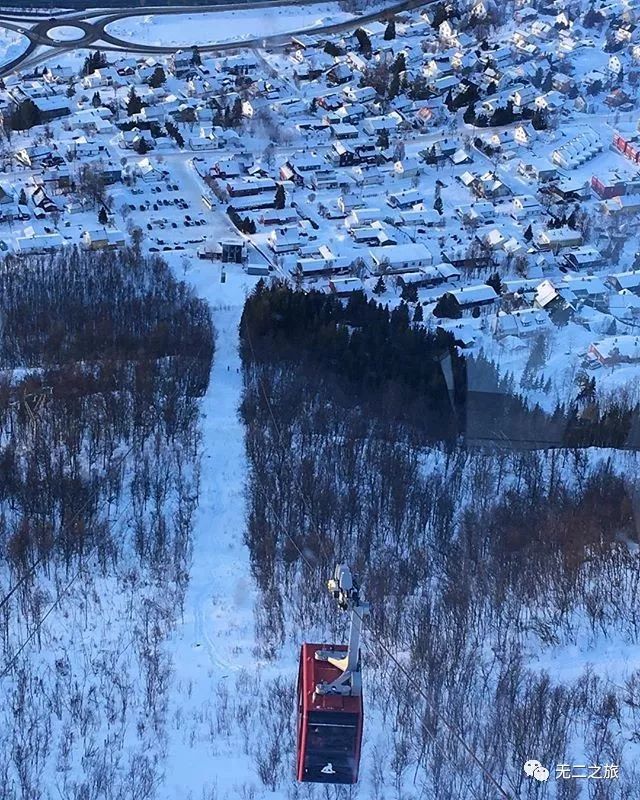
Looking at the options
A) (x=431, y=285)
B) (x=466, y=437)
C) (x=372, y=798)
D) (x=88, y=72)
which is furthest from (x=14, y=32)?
(x=372, y=798)

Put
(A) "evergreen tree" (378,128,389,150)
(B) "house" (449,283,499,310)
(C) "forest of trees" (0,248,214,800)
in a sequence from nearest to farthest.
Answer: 1. (C) "forest of trees" (0,248,214,800)
2. (B) "house" (449,283,499,310)
3. (A) "evergreen tree" (378,128,389,150)

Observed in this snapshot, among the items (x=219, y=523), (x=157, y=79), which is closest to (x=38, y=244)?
(x=157, y=79)

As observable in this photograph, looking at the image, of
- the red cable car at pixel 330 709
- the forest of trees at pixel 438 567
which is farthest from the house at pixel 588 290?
the red cable car at pixel 330 709

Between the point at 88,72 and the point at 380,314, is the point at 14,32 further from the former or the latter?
the point at 380,314

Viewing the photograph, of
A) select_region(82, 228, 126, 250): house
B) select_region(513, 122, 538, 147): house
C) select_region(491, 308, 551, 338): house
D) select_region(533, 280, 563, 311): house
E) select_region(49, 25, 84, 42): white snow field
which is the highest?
select_region(49, 25, 84, 42): white snow field

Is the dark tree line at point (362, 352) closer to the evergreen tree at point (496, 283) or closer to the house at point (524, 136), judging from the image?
the evergreen tree at point (496, 283)

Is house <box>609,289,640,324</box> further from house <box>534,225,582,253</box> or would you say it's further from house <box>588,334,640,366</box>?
house <box>534,225,582,253</box>

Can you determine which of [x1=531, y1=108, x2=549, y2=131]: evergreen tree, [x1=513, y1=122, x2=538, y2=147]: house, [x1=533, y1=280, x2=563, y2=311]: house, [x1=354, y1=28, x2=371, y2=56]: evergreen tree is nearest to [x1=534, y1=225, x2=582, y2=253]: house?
[x1=533, y1=280, x2=563, y2=311]: house
